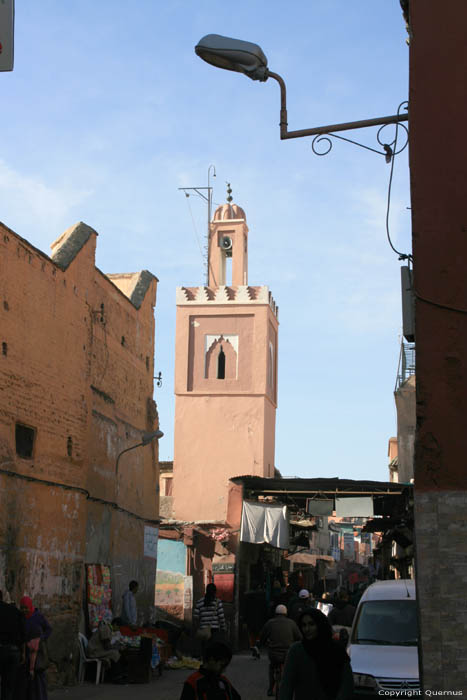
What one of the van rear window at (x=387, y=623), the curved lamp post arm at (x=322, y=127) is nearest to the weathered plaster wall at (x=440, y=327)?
the curved lamp post arm at (x=322, y=127)

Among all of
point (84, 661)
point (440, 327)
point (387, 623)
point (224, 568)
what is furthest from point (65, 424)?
point (224, 568)

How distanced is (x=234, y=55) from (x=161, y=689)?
31.8 ft

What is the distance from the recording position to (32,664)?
9.80 meters

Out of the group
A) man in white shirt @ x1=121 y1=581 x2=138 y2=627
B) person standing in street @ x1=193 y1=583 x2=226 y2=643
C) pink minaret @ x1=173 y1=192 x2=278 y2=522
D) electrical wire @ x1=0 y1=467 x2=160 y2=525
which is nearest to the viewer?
electrical wire @ x1=0 y1=467 x2=160 y2=525

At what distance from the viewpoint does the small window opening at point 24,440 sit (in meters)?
13.1

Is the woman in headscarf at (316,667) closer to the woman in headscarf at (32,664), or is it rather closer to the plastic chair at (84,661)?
the woman in headscarf at (32,664)

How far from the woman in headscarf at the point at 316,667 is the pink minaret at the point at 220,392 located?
1424 inches

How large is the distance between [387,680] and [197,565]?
60.5ft

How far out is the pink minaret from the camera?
4256 centimetres

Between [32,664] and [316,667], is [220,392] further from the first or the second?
[316,667]

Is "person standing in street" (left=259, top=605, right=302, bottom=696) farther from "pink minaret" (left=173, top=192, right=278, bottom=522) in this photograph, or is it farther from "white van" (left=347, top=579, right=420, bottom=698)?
"pink minaret" (left=173, top=192, right=278, bottom=522)

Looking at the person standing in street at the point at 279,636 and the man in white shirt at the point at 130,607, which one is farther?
the man in white shirt at the point at 130,607

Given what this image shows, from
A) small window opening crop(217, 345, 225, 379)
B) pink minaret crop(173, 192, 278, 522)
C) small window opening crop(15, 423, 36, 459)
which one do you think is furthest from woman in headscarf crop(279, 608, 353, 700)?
small window opening crop(217, 345, 225, 379)

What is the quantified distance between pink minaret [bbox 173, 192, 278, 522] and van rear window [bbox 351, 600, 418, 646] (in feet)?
103
